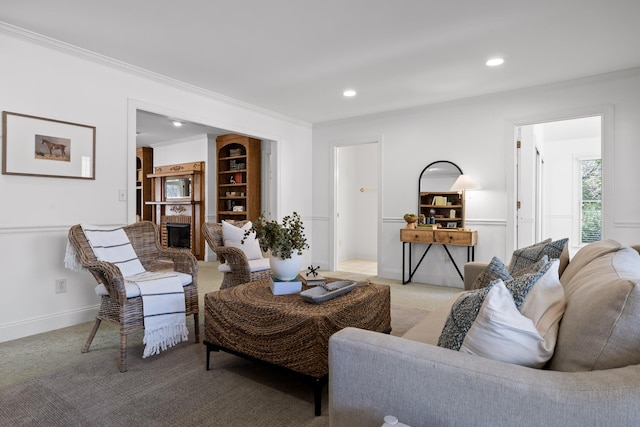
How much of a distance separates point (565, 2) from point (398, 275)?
3610 millimetres

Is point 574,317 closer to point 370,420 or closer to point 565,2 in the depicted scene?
point 370,420

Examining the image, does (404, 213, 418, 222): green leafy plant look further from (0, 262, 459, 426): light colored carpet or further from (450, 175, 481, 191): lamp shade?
(0, 262, 459, 426): light colored carpet

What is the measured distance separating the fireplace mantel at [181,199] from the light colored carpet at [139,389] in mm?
4430

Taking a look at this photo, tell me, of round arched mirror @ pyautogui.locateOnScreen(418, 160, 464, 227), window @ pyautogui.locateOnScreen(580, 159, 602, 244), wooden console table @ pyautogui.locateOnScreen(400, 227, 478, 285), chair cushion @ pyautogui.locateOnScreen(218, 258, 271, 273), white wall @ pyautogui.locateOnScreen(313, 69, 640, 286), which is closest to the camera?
chair cushion @ pyautogui.locateOnScreen(218, 258, 271, 273)

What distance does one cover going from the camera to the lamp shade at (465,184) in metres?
4.39

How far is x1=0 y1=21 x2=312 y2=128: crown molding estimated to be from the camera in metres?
2.88

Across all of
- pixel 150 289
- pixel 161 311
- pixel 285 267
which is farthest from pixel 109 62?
pixel 285 267

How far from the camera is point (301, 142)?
5.86 meters

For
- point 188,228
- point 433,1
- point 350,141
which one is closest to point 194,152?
point 188,228

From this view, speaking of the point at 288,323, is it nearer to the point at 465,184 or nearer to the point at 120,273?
the point at 120,273

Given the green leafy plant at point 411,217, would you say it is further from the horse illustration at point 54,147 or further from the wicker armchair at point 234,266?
the horse illustration at point 54,147

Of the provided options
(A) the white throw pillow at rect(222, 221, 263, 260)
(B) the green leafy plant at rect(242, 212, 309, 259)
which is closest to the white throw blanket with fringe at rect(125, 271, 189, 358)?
(B) the green leafy plant at rect(242, 212, 309, 259)

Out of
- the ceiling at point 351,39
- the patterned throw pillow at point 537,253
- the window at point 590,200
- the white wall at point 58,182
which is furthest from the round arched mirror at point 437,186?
the window at point 590,200

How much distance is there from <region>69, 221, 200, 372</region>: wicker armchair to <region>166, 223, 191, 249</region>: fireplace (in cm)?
424
